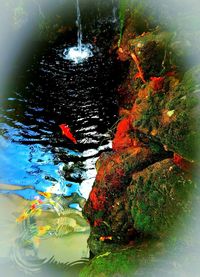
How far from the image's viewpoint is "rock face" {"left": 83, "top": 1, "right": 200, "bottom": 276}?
2521 mm

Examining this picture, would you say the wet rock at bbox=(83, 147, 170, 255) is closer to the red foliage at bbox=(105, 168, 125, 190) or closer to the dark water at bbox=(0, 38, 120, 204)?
the red foliage at bbox=(105, 168, 125, 190)

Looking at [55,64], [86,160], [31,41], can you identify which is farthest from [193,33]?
[31,41]

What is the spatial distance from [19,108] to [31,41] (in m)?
2.92

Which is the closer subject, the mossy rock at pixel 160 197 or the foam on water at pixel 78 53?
the mossy rock at pixel 160 197

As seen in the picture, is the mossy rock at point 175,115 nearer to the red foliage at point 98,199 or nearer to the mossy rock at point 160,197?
the mossy rock at point 160,197

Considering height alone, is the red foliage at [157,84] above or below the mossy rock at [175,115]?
above

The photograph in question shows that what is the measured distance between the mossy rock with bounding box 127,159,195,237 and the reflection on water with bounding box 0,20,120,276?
3.68ft

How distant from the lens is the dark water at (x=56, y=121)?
185 inches

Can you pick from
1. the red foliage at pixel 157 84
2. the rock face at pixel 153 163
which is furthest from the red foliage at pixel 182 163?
the red foliage at pixel 157 84

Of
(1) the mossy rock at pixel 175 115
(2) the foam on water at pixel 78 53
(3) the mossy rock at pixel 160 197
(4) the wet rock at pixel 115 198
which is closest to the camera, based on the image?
(1) the mossy rock at pixel 175 115

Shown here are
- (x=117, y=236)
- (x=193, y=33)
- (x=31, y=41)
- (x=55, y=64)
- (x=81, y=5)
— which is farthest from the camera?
(x=81, y=5)

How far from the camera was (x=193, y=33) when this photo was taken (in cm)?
360

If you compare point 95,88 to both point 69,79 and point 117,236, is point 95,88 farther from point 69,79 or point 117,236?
point 117,236

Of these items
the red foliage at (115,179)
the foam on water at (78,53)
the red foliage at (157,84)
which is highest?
the foam on water at (78,53)
